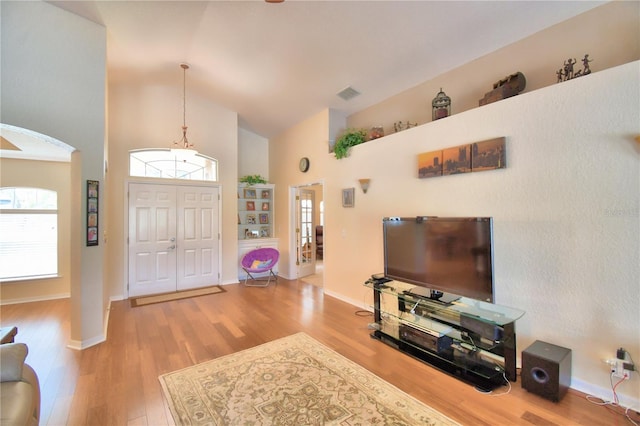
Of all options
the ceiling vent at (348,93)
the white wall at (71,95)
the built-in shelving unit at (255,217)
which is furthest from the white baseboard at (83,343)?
the ceiling vent at (348,93)

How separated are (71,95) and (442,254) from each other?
4.26 meters

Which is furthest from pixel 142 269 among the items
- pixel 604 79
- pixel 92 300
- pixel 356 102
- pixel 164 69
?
pixel 604 79

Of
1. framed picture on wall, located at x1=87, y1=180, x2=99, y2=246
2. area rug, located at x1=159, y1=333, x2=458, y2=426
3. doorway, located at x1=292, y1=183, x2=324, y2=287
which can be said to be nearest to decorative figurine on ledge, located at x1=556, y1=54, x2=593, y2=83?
area rug, located at x1=159, y1=333, x2=458, y2=426

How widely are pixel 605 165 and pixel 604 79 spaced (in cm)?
66

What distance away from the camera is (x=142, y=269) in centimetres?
495

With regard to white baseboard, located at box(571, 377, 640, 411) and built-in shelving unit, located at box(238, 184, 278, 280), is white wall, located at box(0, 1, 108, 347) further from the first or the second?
white baseboard, located at box(571, 377, 640, 411)

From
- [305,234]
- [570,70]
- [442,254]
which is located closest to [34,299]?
[305,234]

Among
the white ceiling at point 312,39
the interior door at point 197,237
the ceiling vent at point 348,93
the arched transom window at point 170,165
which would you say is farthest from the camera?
the interior door at point 197,237

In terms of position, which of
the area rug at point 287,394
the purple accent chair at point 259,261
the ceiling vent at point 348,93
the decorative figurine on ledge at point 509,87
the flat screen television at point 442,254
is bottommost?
the area rug at point 287,394

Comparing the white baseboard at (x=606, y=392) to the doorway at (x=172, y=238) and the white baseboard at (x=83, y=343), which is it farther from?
the doorway at (x=172, y=238)

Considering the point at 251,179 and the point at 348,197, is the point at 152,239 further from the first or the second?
the point at 348,197

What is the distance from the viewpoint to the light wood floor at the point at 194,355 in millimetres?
2023

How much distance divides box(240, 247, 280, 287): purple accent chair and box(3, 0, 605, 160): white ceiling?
3.13m

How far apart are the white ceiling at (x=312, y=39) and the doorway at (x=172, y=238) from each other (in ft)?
6.71
